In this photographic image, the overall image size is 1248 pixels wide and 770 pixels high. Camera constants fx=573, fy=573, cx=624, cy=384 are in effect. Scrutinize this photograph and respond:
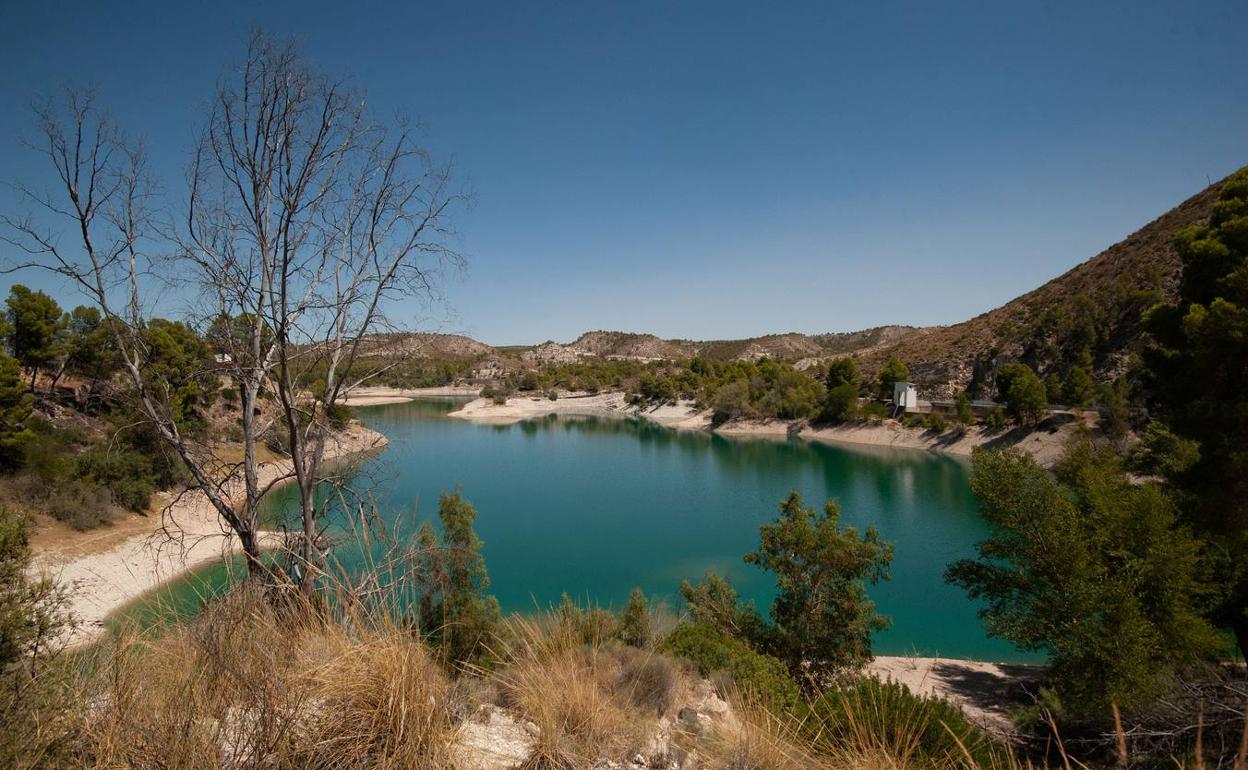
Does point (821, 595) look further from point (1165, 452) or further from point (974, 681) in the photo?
point (1165, 452)

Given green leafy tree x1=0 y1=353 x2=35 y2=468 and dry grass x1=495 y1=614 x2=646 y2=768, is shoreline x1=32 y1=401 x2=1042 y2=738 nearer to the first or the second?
dry grass x1=495 y1=614 x2=646 y2=768

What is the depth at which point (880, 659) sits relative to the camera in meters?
13.2

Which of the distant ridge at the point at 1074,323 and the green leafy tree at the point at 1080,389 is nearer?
the green leafy tree at the point at 1080,389

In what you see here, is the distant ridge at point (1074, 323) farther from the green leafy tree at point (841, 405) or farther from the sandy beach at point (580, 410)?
the sandy beach at point (580, 410)

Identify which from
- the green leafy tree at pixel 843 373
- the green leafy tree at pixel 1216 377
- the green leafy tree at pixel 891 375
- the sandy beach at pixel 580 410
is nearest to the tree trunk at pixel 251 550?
the green leafy tree at pixel 1216 377

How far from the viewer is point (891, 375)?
51031mm

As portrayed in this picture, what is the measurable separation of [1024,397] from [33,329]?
51.6 metres

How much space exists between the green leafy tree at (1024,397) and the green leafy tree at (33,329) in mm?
51035

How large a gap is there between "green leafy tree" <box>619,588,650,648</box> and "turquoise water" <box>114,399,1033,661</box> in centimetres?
159

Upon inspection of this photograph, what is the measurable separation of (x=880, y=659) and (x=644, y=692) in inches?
447

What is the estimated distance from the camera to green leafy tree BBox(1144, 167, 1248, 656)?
773 centimetres

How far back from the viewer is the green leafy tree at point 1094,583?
8.46 m

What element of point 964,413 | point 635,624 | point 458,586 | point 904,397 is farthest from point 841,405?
point 458,586

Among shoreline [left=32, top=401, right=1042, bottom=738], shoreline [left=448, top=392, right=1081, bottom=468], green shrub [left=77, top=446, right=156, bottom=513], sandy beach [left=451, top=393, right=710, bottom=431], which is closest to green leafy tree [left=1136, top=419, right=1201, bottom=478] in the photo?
shoreline [left=448, top=392, right=1081, bottom=468]
